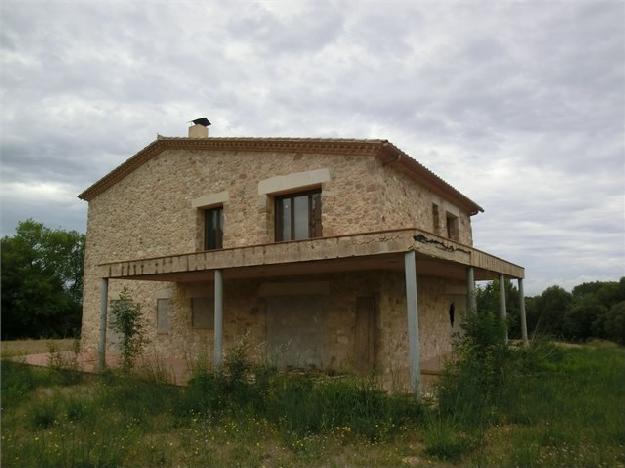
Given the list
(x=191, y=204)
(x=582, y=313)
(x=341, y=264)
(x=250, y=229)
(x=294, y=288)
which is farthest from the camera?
(x=582, y=313)

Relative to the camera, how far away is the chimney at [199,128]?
15.7m

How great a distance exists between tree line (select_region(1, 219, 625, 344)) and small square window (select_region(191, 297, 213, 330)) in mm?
21114

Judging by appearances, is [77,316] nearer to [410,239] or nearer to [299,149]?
[299,149]

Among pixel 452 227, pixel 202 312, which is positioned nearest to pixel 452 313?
pixel 452 227

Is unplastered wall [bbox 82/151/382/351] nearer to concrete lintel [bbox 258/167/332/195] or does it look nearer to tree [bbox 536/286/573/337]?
concrete lintel [bbox 258/167/332/195]

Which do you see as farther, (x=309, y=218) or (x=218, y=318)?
(x=309, y=218)

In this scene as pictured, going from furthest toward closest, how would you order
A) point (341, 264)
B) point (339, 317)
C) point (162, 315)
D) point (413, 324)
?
point (162, 315) → point (339, 317) → point (341, 264) → point (413, 324)

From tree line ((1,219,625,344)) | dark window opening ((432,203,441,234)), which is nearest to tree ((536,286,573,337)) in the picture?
tree line ((1,219,625,344))

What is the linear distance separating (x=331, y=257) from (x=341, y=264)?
1.25 metres

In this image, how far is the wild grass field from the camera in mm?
5109

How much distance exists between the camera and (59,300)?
3231cm

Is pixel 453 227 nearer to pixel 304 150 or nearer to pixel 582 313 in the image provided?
pixel 304 150

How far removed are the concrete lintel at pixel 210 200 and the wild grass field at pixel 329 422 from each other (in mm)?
5857

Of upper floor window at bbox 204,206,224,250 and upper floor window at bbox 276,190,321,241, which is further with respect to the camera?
upper floor window at bbox 204,206,224,250
